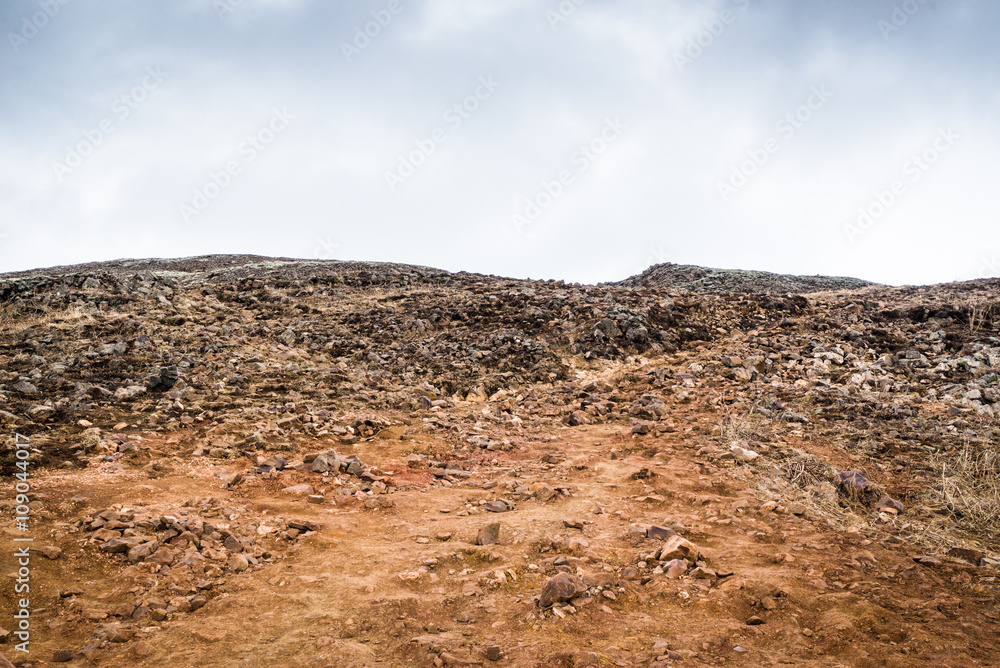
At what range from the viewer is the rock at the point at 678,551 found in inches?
144

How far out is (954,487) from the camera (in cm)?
442

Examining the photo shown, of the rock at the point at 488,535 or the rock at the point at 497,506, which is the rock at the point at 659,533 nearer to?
the rock at the point at 488,535

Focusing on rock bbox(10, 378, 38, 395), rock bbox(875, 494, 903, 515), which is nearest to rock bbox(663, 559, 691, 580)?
rock bbox(875, 494, 903, 515)

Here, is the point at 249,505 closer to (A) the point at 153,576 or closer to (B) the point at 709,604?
(A) the point at 153,576

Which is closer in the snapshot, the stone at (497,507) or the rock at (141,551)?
the rock at (141,551)

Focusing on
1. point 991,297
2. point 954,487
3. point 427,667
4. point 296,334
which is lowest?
point 427,667

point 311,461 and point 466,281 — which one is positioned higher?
point 466,281

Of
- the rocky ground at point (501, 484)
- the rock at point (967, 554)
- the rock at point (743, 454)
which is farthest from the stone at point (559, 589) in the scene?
the rock at point (743, 454)

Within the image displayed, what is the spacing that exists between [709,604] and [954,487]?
9.14 ft

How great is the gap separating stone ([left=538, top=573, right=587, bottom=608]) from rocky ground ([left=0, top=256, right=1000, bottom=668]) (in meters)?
0.01

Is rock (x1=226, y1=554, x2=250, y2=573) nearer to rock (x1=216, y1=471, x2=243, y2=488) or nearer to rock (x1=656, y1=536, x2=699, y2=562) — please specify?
rock (x1=216, y1=471, x2=243, y2=488)

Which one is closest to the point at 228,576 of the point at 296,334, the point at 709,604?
the point at 709,604

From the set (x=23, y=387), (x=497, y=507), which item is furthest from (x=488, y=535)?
(x=23, y=387)

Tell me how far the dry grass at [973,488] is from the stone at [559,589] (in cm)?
305
